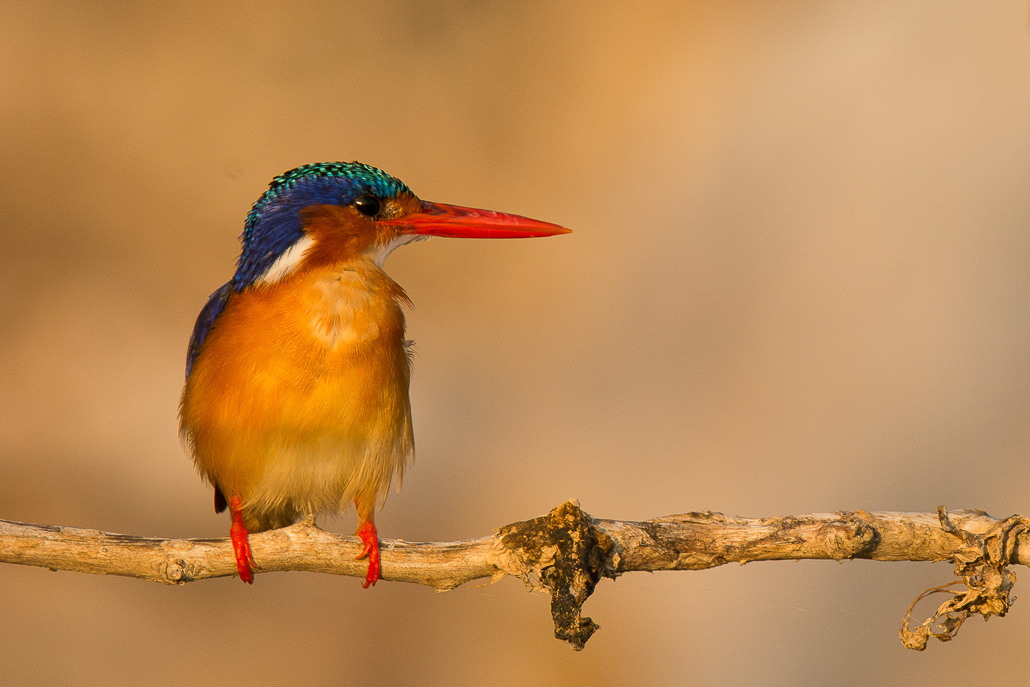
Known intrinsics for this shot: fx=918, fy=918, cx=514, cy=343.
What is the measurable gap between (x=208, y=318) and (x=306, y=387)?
29 cm

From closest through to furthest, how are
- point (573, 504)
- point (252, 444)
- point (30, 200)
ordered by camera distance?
1. point (573, 504)
2. point (252, 444)
3. point (30, 200)

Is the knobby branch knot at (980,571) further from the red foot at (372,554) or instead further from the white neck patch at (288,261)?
the white neck patch at (288,261)

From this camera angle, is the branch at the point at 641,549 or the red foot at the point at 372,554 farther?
the red foot at the point at 372,554

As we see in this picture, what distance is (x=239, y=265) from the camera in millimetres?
1552

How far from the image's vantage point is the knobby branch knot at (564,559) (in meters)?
1.24

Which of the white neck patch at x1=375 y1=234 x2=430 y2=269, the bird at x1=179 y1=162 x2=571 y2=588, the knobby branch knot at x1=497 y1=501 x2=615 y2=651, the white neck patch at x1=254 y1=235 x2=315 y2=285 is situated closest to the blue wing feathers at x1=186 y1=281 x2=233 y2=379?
the bird at x1=179 y1=162 x2=571 y2=588

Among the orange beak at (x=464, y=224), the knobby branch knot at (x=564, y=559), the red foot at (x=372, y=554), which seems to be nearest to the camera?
the knobby branch knot at (x=564, y=559)

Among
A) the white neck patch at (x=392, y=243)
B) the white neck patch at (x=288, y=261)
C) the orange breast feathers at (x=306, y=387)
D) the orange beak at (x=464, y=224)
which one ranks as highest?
the orange beak at (x=464, y=224)

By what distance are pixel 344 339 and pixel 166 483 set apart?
225 centimetres

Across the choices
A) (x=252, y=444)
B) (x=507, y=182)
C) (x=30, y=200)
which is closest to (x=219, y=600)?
(x=30, y=200)

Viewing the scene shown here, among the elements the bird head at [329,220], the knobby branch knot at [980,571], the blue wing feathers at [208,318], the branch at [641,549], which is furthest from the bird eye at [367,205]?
the knobby branch knot at [980,571]

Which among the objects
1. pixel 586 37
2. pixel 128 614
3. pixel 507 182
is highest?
pixel 586 37

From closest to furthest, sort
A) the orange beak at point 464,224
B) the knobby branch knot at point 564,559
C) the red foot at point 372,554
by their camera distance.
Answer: the knobby branch knot at point 564,559
the red foot at point 372,554
the orange beak at point 464,224

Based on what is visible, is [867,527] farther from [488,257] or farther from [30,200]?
[30,200]
